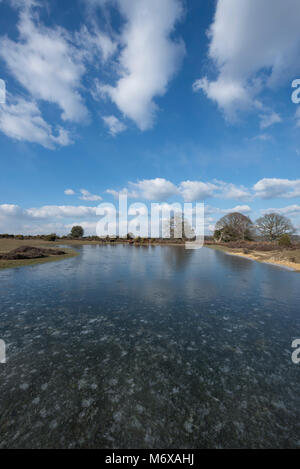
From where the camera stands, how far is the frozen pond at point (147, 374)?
9.60 ft

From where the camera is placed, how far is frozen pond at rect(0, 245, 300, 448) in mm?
2926

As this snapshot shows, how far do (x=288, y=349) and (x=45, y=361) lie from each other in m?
7.09

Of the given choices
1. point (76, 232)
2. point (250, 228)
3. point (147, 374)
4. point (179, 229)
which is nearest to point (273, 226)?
point (250, 228)

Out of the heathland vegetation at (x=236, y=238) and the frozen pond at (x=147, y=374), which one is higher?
the heathland vegetation at (x=236, y=238)

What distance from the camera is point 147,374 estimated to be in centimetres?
421

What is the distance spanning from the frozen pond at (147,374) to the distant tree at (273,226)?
2347 inches

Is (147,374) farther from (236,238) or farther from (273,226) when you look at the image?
(236,238)

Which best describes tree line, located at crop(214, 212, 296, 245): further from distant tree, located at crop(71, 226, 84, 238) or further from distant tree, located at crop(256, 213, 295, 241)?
distant tree, located at crop(71, 226, 84, 238)

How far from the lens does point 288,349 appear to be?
17.7ft

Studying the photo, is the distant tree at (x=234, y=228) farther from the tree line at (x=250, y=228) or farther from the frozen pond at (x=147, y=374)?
the frozen pond at (x=147, y=374)

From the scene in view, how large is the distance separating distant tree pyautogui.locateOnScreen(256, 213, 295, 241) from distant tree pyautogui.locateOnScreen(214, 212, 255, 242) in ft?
22.5

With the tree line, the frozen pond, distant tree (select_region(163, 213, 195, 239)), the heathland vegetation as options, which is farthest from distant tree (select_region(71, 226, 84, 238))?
the frozen pond

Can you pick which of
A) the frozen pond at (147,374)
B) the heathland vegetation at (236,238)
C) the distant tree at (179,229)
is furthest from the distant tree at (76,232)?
the frozen pond at (147,374)
